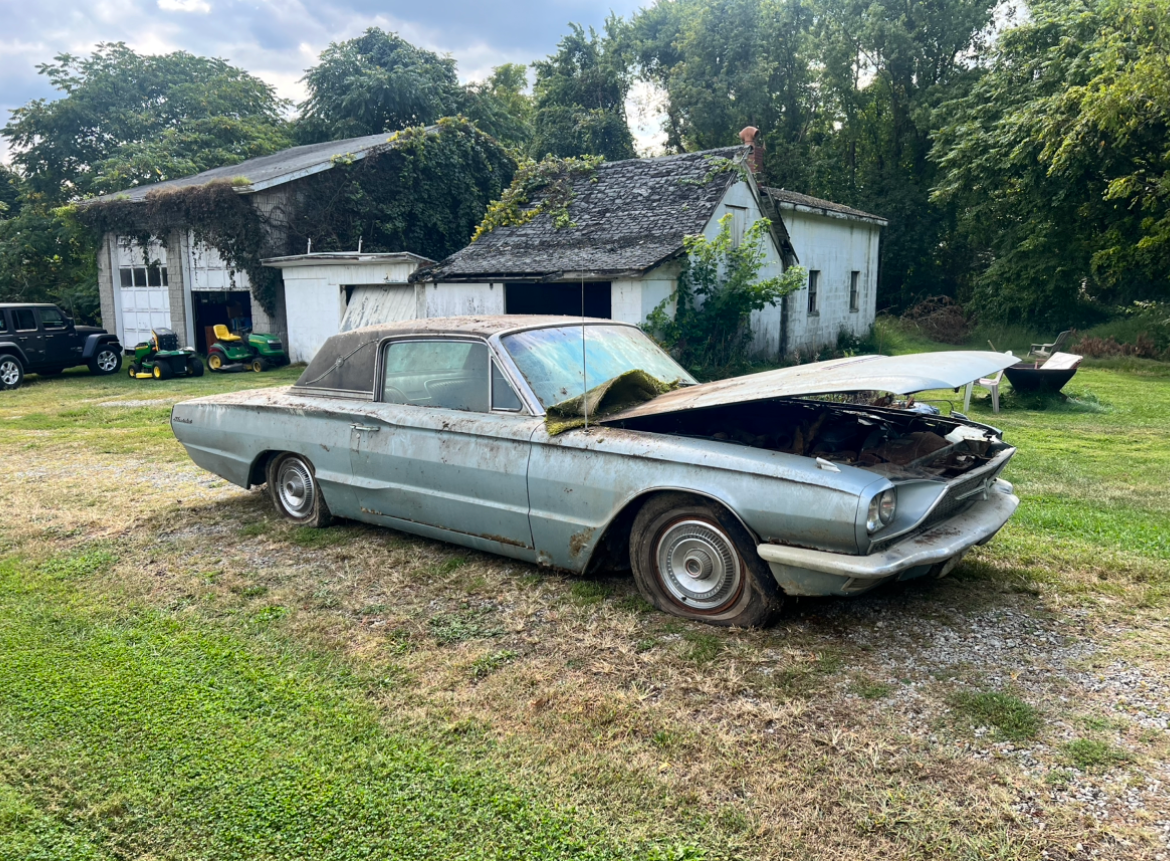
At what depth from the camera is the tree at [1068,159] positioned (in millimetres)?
17109

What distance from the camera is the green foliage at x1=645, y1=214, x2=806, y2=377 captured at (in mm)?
13719

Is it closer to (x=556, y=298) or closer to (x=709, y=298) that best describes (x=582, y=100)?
(x=556, y=298)

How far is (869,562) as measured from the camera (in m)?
3.30

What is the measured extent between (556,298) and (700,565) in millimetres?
13616

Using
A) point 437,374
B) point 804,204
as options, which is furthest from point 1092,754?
point 804,204

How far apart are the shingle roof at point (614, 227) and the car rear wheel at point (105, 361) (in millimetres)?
7731

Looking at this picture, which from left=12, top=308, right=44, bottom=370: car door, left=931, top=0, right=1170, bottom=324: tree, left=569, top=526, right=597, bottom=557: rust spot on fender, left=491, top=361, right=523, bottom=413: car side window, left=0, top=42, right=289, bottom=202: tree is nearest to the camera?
left=569, top=526, right=597, bottom=557: rust spot on fender

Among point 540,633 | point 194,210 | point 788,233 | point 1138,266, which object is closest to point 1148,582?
point 540,633

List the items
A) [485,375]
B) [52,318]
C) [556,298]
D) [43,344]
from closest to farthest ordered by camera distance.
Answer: [485,375], [43,344], [52,318], [556,298]

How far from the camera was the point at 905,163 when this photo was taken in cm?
3122

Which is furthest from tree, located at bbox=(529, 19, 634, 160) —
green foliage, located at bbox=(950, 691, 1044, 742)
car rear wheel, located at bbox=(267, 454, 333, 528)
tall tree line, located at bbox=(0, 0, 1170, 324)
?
green foliage, located at bbox=(950, 691, 1044, 742)

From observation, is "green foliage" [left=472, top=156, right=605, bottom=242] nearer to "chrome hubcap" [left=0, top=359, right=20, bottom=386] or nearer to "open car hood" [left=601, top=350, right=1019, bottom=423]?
"chrome hubcap" [left=0, top=359, right=20, bottom=386]

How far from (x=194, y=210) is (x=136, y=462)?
14.0m

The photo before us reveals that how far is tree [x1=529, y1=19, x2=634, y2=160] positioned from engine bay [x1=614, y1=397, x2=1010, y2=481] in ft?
109
